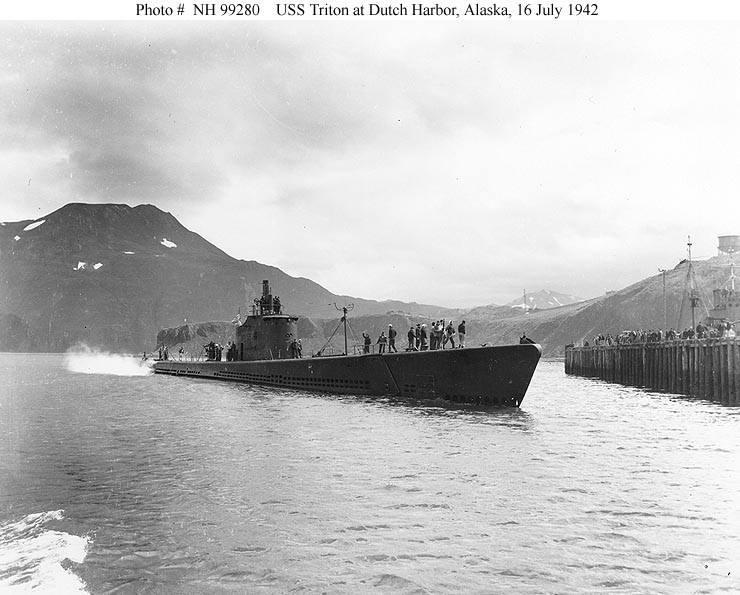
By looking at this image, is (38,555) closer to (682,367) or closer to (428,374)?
(428,374)

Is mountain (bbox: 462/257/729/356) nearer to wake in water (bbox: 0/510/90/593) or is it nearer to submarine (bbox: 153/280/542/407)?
submarine (bbox: 153/280/542/407)

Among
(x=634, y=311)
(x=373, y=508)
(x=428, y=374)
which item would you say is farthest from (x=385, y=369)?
(x=634, y=311)

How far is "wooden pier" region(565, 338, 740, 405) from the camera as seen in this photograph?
34684 millimetres

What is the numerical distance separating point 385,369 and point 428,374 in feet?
11.1

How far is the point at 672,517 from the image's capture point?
37.9 feet

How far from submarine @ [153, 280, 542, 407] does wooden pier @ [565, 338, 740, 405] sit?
13.3 metres

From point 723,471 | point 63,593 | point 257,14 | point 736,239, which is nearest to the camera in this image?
point 63,593

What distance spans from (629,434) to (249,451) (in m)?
13.4

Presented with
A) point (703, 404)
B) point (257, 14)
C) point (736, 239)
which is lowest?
point (703, 404)

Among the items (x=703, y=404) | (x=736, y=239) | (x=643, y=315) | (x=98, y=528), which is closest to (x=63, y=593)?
(x=98, y=528)

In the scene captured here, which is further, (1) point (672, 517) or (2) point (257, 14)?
(2) point (257, 14)

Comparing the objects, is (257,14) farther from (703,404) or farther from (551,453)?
(703,404)

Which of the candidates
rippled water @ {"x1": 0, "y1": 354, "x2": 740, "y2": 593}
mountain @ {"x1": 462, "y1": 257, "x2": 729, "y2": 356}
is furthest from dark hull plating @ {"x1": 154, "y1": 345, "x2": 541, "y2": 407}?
mountain @ {"x1": 462, "y1": 257, "x2": 729, "y2": 356}

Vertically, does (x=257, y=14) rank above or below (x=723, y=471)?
above
